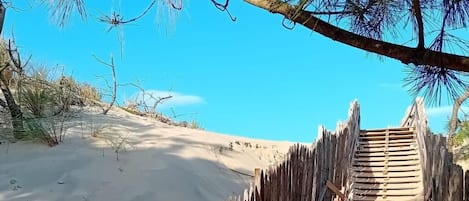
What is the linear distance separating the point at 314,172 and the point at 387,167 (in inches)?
116

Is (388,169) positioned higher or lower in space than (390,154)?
lower

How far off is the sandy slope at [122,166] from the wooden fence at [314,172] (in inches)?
16.3

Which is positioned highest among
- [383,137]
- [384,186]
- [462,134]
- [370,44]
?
[370,44]

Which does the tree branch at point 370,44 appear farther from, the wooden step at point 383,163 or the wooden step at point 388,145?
the wooden step at point 388,145

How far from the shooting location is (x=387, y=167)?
25.0ft

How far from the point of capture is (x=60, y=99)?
20.2 feet

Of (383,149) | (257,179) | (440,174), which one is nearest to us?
(257,179)

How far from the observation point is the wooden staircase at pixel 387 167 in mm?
6891

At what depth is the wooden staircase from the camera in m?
6.89

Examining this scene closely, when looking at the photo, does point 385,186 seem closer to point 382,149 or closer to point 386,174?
point 386,174

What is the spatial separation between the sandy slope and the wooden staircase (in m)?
1.56

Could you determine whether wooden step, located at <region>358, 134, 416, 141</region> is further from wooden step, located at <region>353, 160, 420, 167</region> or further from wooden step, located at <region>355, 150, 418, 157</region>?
wooden step, located at <region>353, 160, 420, 167</region>

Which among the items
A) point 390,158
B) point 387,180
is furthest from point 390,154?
point 387,180

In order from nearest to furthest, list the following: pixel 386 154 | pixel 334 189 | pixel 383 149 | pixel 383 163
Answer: pixel 334 189
pixel 383 163
pixel 386 154
pixel 383 149
